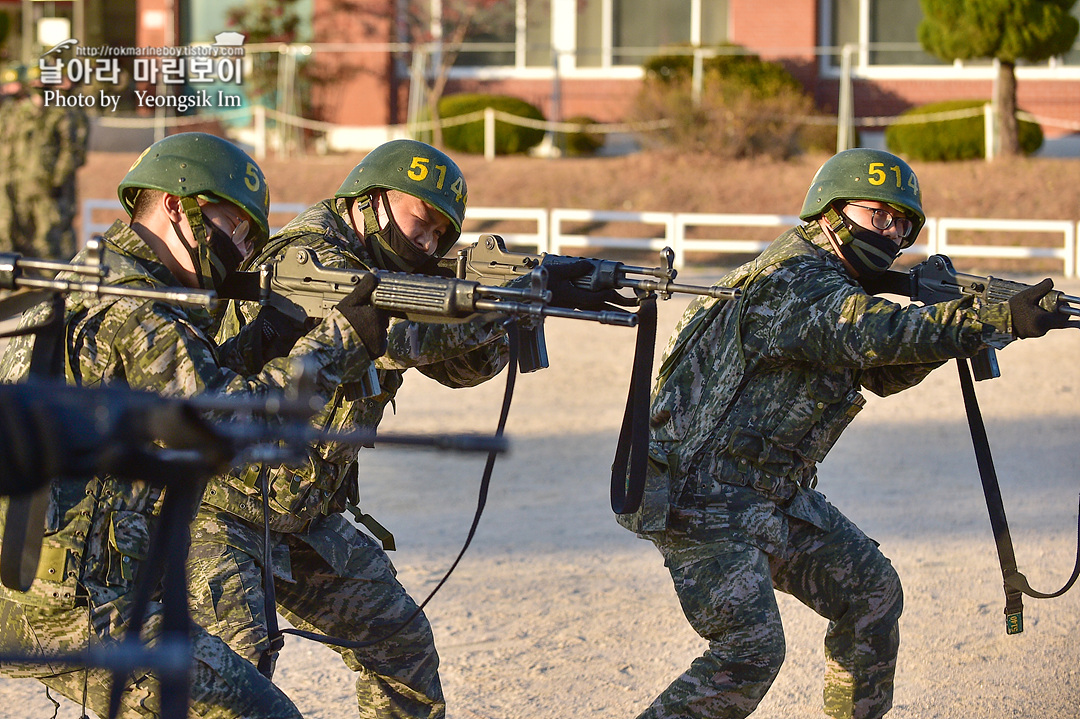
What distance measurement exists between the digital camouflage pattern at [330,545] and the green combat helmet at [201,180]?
13.8 inches

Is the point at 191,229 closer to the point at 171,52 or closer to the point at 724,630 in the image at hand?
the point at 724,630

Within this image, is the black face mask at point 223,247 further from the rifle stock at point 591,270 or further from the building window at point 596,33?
the building window at point 596,33

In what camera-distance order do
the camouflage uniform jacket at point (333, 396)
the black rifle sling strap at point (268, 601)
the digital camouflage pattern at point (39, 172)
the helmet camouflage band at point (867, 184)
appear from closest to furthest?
the black rifle sling strap at point (268, 601) < the camouflage uniform jacket at point (333, 396) < the helmet camouflage band at point (867, 184) < the digital camouflage pattern at point (39, 172)

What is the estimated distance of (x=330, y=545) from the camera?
4148mm

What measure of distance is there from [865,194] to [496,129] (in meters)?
18.1

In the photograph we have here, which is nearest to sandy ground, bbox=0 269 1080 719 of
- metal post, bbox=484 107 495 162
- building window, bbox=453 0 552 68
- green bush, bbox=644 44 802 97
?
green bush, bbox=644 44 802 97

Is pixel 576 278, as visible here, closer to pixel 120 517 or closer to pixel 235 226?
pixel 235 226

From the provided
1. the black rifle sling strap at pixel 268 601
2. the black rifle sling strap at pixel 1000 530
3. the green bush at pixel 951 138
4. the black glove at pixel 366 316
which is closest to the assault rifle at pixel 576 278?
the black glove at pixel 366 316

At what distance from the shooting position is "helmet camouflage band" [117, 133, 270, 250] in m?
3.46

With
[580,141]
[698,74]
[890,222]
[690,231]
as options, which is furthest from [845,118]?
[890,222]

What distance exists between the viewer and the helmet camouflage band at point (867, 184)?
4379 mm

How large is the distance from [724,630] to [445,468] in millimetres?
5224

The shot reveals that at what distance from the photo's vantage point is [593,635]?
19.3 ft

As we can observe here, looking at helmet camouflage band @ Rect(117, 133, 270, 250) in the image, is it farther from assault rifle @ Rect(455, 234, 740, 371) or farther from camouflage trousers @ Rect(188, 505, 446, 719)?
camouflage trousers @ Rect(188, 505, 446, 719)
